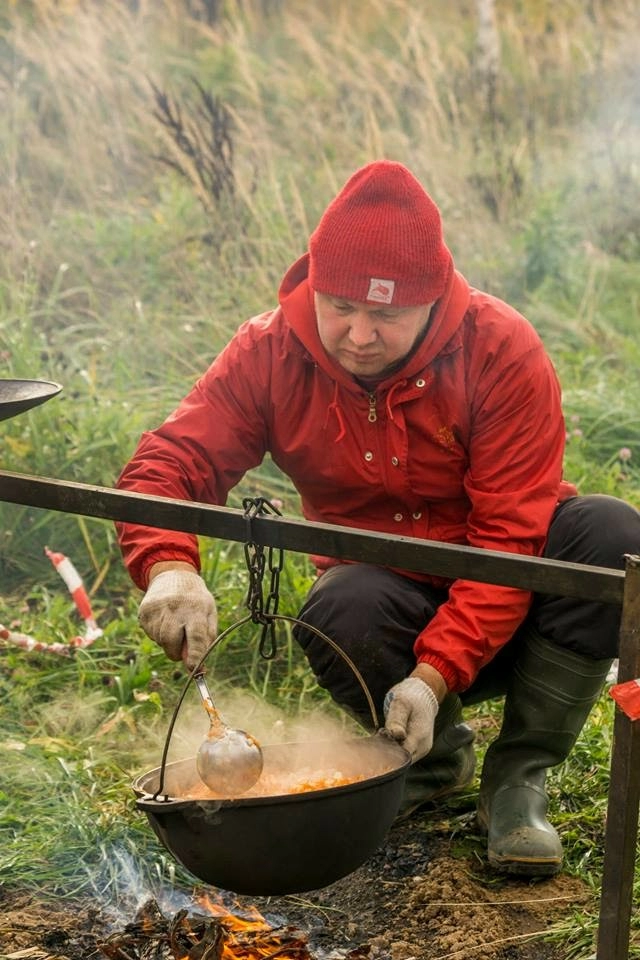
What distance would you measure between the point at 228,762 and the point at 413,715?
464 millimetres

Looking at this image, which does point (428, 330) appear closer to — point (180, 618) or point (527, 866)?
point (180, 618)

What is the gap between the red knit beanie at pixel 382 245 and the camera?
2.71 metres

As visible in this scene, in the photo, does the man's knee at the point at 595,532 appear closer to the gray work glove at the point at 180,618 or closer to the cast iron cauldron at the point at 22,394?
the gray work glove at the point at 180,618

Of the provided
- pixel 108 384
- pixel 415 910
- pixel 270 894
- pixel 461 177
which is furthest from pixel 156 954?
pixel 461 177

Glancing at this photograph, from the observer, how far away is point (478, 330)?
292cm

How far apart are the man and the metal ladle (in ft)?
0.81

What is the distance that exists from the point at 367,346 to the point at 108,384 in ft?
9.88

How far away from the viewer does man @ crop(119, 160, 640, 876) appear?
2748mm

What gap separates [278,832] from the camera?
2127mm

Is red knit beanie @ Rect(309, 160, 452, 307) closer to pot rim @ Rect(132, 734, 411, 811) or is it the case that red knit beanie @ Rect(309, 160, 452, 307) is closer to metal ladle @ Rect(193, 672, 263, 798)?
metal ladle @ Rect(193, 672, 263, 798)

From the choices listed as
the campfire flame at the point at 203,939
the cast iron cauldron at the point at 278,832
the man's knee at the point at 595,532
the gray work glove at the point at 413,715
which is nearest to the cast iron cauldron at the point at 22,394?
the cast iron cauldron at the point at 278,832

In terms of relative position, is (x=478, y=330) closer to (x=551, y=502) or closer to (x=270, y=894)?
(x=551, y=502)

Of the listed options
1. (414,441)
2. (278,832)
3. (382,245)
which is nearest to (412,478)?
(414,441)

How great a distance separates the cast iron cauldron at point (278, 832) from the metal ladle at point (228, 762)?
12 centimetres
